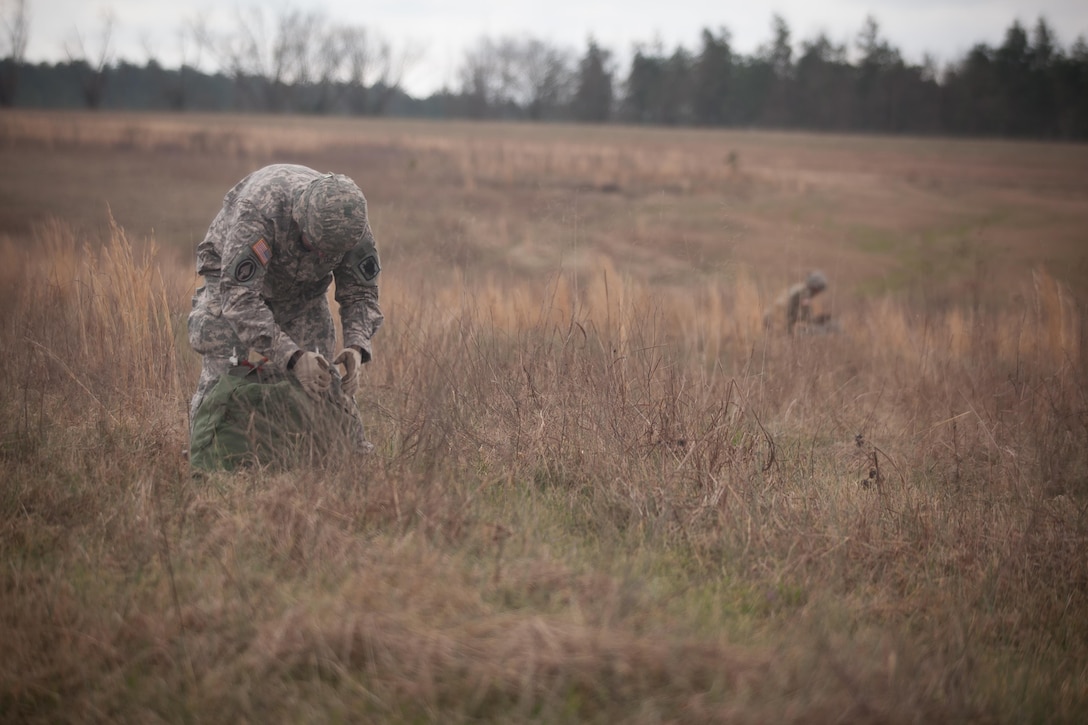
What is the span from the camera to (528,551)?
2.83 m

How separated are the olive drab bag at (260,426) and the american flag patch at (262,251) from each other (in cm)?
49

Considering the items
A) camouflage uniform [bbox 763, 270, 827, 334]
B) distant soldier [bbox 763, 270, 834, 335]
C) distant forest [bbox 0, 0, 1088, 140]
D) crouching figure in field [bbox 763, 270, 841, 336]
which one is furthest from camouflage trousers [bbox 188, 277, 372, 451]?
distant forest [bbox 0, 0, 1088, 140]

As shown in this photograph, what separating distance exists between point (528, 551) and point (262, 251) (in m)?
1.62

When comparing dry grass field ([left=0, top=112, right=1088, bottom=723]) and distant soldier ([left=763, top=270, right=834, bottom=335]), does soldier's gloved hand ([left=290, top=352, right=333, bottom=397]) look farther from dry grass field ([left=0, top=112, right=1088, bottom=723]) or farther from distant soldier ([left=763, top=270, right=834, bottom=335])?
distant soldier ([left=763, top=270, right=834, bottom=335])

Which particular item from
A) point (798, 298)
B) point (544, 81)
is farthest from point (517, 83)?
point (798, 298)

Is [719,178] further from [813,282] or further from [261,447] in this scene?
[261,447]

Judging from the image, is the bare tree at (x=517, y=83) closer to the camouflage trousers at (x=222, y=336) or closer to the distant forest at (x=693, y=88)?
the distant forest at (x=693, y=88)

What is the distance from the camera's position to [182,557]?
2721 millimetres

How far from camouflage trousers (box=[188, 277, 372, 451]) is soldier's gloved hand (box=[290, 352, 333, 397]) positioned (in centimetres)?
15

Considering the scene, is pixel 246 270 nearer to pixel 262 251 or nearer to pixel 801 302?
pixel 262 251

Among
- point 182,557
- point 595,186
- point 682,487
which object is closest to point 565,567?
point 682,487

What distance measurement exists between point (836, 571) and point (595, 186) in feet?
62.9

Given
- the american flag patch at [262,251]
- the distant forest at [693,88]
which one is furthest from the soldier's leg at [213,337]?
the distant forest at [693,88]

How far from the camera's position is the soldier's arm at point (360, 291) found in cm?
363
